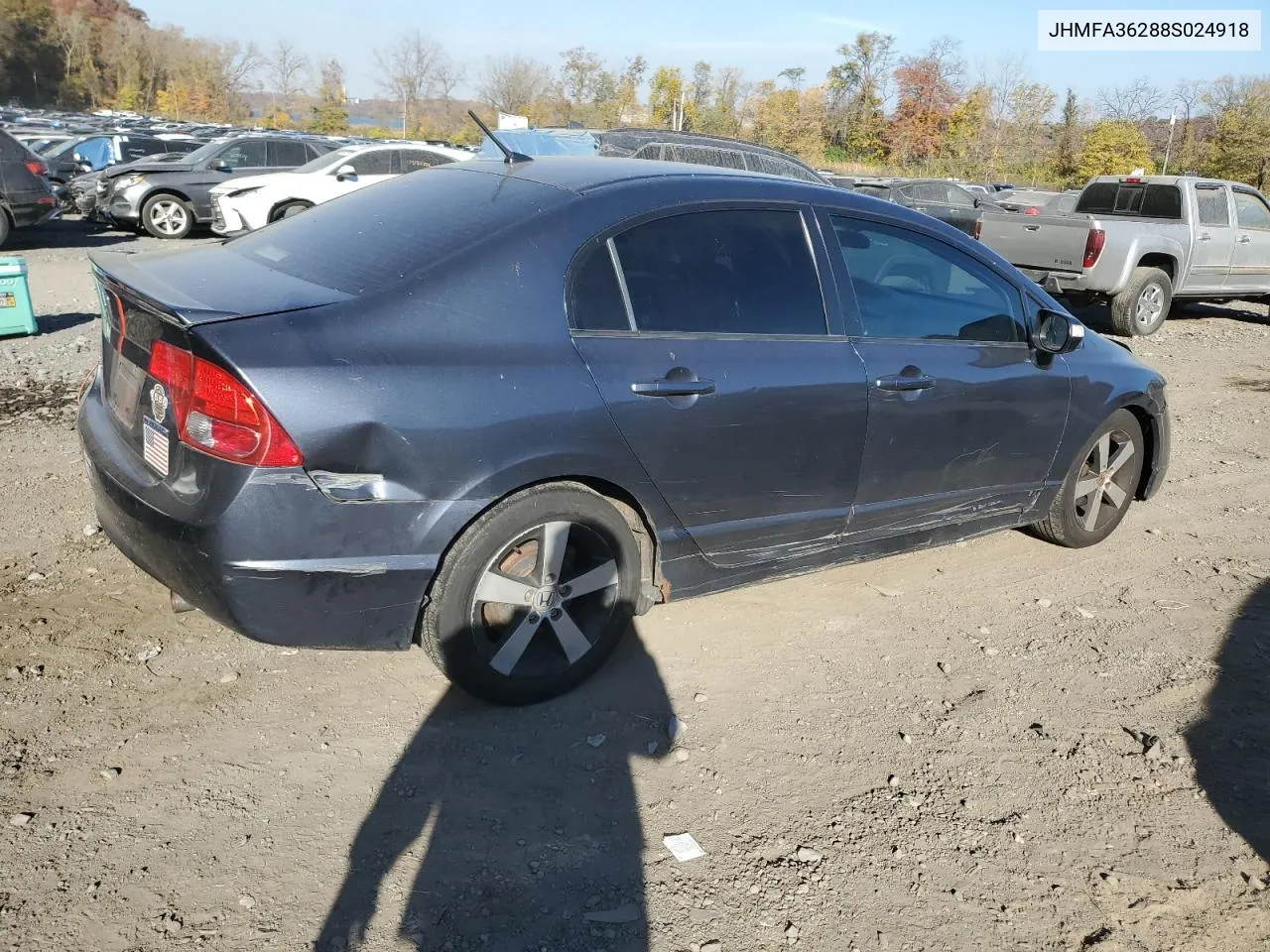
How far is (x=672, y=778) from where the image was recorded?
3137 mm

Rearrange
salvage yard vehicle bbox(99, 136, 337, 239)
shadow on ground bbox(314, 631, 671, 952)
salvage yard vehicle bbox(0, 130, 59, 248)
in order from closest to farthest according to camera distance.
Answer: shadow on ground bbox(314, 631, 671, 952) → salvage yard vehicle bbox(0, 130, 59, 248) → salvage yard vehicle bbox(99, 136, 337, 239)

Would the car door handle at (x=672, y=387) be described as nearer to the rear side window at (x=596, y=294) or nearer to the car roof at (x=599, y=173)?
the rear side window at (x=596, y=294)

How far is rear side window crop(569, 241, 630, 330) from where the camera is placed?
3277 mm

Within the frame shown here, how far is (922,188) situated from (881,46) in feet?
103

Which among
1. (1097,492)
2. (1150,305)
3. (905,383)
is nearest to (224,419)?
(905,383)

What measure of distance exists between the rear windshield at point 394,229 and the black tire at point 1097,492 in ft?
9.50

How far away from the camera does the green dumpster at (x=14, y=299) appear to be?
802 centimetres

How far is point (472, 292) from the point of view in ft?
10.3

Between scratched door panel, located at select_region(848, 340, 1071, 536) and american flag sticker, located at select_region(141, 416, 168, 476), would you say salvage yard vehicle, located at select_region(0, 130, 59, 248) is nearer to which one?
american flag sticker, located at select_region(141, 416, 168, 476)

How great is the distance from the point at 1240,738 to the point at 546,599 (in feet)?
7.87

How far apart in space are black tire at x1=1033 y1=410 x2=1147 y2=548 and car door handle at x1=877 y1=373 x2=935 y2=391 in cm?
127

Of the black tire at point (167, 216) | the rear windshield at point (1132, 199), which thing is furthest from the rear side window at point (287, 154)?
the rear windshield at point (1132, 199)

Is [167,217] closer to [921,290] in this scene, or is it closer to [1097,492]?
[921,290]

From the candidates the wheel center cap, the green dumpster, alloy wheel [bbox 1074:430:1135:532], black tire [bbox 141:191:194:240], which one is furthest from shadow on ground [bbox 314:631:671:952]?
black tire [bbox 141:191:194:240]
